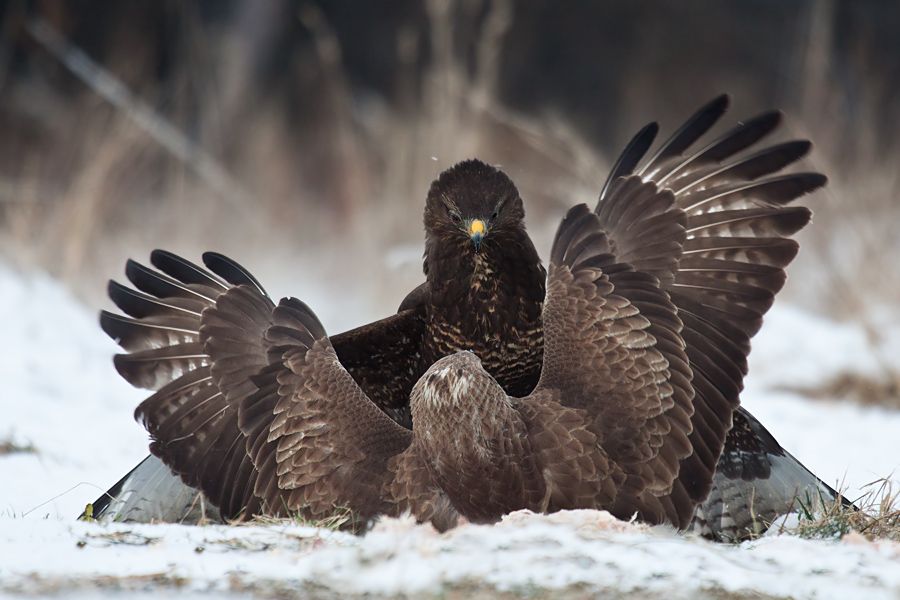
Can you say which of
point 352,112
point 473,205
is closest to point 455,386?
point 473,205

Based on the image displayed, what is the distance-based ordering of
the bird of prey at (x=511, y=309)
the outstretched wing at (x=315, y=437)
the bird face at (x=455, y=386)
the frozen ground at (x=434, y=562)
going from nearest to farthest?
the frozen ground at (x=434, y=562) → the bird face at (x=455, y=386) → the outstretched wing at (x=315, y=437) → the bird of prey at (x=511, y=309)

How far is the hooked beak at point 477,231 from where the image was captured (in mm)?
4047

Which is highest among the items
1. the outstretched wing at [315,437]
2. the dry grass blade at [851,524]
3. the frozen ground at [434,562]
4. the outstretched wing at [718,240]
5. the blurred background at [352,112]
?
the blurred background at [352,112]

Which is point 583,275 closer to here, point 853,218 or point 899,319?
point 853,218

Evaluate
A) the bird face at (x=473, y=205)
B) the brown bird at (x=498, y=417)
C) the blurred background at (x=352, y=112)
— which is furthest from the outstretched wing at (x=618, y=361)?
the blurred background at (x=352, y=112)

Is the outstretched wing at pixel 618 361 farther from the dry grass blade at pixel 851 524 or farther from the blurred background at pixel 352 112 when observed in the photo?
the blurred background at pixel 352 112

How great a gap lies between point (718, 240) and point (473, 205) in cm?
86

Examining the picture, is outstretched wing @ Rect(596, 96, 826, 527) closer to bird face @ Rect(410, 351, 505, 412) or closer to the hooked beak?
the hooked beak

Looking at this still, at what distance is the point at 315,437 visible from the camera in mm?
3658

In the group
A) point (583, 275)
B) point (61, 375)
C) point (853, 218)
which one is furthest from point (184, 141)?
point (583, 275)

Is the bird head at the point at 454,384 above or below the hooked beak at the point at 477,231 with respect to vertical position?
below

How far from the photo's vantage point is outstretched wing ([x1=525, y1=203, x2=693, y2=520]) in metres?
3.47

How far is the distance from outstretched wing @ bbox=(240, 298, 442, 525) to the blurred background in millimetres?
4349

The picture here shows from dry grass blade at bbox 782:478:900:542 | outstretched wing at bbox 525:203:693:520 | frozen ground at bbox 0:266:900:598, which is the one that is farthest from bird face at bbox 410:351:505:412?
dry grass blade at bbox 782:478:900:542
